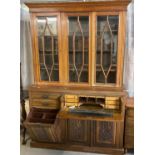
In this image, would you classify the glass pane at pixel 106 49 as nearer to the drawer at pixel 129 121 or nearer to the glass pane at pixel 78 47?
the glass pane at pixel 78 47

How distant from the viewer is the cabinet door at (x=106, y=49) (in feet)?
6.28

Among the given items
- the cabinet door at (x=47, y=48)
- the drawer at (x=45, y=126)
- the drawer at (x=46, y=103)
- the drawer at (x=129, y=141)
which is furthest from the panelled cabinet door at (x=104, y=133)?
the cabinet door at (x=47, y=48)

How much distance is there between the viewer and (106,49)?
1987 mm

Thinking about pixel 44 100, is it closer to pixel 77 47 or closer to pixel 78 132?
pixel 78 132

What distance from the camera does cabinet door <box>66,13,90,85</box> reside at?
198 centimetres

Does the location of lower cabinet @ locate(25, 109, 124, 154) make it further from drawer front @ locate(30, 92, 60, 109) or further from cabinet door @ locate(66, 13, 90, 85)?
cabinet door @ locate(66, 13, 90, 85)

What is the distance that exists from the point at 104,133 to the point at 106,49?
0.86 metres

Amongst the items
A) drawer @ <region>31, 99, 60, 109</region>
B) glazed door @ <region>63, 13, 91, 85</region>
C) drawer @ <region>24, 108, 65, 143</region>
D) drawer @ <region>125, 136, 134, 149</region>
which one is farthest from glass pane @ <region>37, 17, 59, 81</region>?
drawer @ <region>125, 136, 134, 149</region>
